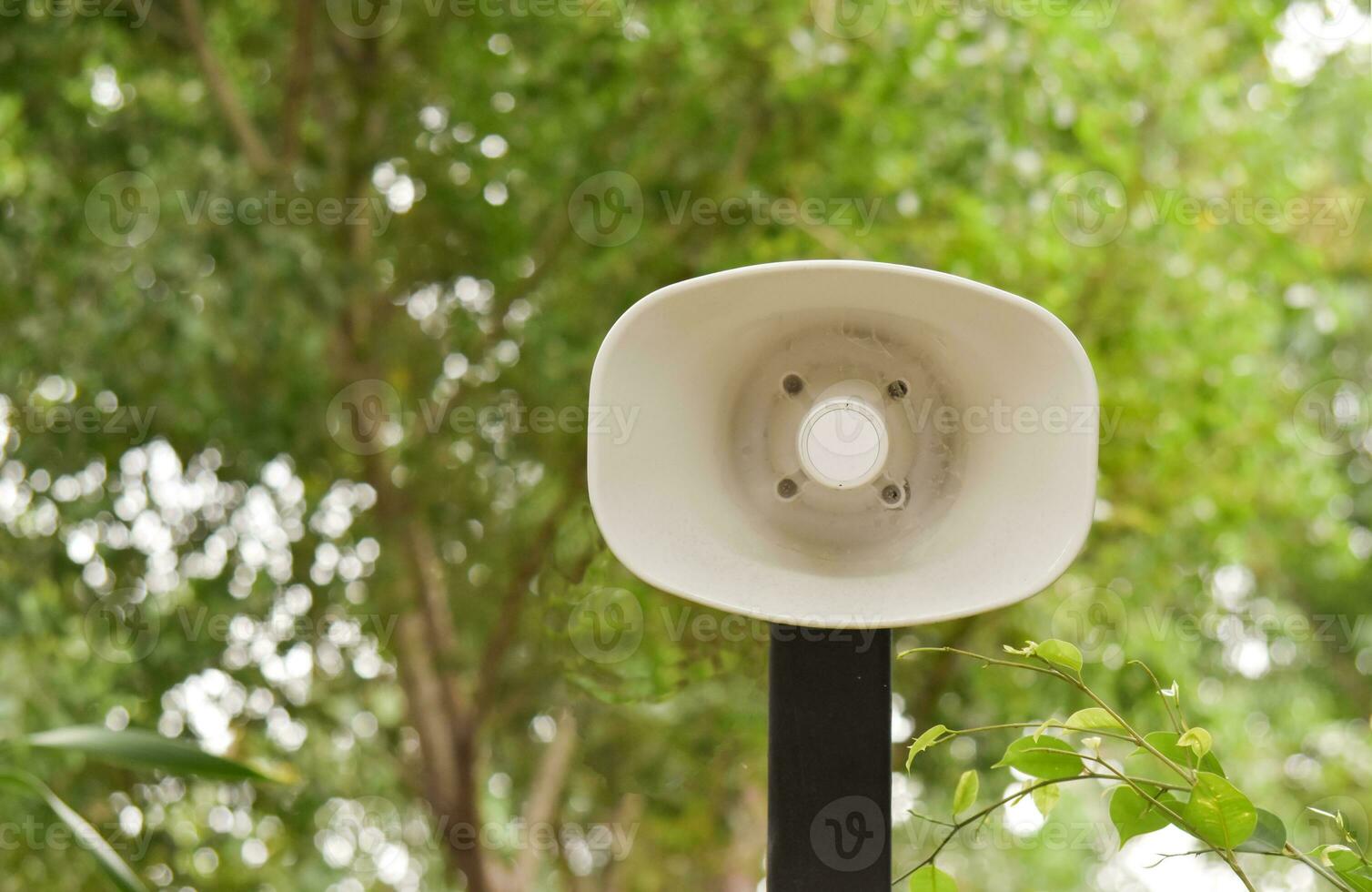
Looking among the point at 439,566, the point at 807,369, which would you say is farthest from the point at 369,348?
the point at 807,369

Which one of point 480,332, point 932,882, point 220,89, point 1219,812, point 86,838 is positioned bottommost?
point 480,332

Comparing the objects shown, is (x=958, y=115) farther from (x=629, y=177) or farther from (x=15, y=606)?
(x=15, y=606)

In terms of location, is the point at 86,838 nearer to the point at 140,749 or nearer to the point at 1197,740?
the point at 140,749

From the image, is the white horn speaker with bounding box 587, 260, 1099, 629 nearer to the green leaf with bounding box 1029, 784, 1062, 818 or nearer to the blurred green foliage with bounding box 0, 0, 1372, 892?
the green leaf with bounding box 1029, 784, 1062, 818

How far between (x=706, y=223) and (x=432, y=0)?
0.72 meters

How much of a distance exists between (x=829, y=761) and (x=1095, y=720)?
14 centimetres

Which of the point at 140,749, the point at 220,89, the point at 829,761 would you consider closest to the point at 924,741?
the point at 829,761

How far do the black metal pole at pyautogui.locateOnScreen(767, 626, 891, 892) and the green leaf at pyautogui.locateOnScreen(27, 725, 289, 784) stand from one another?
24.3 inches

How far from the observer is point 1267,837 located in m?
0.60

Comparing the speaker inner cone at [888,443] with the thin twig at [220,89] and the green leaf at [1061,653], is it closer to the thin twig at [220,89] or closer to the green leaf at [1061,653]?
the green leaf at [1061,653]

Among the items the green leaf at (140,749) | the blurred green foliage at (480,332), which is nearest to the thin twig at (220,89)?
the blurred green foliage at (480,332)

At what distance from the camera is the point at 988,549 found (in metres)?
0.63

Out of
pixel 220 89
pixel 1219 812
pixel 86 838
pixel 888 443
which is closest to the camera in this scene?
pixel 1219 812

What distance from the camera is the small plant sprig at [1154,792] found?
0.56 m
